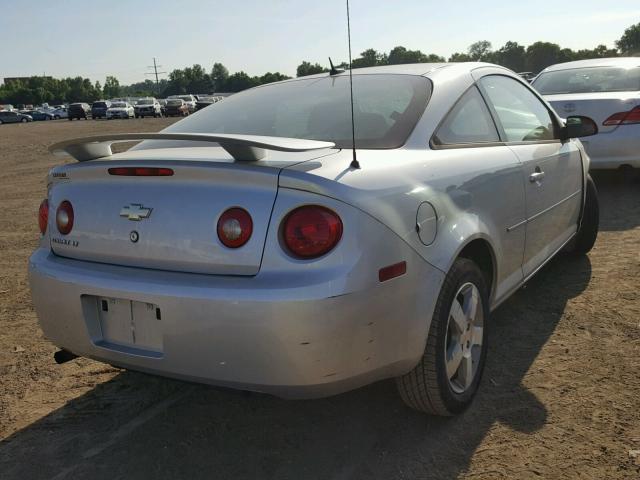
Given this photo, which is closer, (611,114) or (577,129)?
(577,129)

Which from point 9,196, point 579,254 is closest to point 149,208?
point 579,254

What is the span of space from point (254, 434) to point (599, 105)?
6.06m

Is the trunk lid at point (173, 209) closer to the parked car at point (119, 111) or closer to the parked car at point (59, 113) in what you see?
the parked car at point (119, 111)

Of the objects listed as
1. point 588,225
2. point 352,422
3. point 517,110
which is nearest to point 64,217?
point 352,422

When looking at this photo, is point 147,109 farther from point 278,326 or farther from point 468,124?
point 278,326

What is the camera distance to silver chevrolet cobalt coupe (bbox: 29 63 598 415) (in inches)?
82.0

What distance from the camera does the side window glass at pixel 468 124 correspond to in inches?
111

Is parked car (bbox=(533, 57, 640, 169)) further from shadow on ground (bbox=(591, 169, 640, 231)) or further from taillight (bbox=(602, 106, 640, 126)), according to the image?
shadow on ground (bbox=(591, 169, 640, 231))

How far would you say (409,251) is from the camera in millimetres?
2262

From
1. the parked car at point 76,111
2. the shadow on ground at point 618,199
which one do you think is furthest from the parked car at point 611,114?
the parked car at point 76,111

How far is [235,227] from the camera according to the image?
2150 mm

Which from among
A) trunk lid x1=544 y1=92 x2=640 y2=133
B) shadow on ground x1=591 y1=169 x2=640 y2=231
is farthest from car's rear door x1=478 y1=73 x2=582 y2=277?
trunk lid x1=544 y1=92 x2=640 y2=133

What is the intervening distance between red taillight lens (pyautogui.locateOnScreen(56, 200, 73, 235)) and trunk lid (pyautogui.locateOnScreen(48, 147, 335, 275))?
32mm

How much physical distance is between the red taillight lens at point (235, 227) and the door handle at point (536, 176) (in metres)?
1.85
